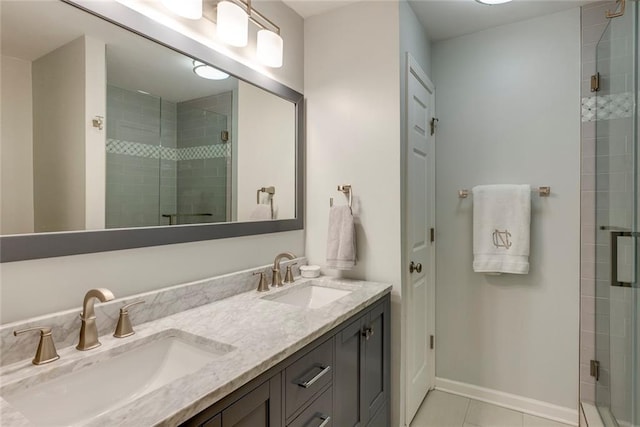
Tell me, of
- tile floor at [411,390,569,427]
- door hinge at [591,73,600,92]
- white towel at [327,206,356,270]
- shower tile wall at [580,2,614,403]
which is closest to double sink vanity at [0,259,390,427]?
white towel at [327,206,356,270]

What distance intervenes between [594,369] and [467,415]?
77 cm

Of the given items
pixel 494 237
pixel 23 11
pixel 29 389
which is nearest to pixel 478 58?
pixel 494 237

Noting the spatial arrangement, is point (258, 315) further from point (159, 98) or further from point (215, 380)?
point (159, 98)

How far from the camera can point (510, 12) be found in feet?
6.66

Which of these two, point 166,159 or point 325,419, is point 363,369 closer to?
point 325,419

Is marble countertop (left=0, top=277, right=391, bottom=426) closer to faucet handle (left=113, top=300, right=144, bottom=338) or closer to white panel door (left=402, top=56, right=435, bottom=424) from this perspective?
faucet handle (left=113, top=300, right=144, bottom=338)

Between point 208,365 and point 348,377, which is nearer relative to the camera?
point 208,365

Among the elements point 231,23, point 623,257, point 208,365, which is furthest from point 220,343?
point 623,257

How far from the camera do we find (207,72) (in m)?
1.47

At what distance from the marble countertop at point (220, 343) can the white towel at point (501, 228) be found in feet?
3.11

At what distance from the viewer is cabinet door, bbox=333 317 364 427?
1304 millimetres

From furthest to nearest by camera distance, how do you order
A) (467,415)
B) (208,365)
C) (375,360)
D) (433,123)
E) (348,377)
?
(433,123), (467,415), (375,360), (348,377), (208,365)

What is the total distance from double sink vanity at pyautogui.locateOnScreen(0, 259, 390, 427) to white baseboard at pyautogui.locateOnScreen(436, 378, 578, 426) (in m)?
0.97

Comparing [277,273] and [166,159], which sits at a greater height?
[166,159]
